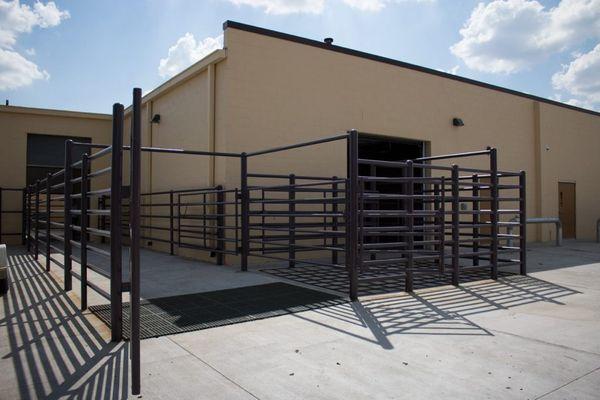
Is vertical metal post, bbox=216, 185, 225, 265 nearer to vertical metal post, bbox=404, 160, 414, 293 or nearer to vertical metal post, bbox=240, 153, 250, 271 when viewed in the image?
vertical metal post, bbox=240, 153, 250, 271

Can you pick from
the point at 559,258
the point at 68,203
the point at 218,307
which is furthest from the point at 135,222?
the point at 559,258

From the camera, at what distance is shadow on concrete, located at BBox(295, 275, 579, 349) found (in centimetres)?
430

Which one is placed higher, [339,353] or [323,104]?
[323,104]

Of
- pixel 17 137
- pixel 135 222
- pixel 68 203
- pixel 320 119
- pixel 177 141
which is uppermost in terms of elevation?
pixel 17 137

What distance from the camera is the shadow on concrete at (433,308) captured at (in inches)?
169

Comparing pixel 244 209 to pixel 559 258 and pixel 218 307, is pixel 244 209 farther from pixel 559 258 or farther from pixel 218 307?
pixel 559 258

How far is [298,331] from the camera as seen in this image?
4219 mm

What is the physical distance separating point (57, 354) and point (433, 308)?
3.70m

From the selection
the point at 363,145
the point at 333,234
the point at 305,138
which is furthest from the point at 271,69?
the point at 333,234

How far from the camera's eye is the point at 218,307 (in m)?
5.10

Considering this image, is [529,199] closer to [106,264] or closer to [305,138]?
[305,138]

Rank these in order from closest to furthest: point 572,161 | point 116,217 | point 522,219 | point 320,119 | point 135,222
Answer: point 135,222 < point 116,217 < point 522,219 < point 320,119 < point 572,161

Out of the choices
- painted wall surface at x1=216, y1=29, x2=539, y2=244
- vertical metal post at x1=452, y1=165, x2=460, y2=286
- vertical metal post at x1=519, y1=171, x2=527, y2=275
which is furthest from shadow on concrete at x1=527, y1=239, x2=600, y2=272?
painted wall surface at x1=216, y1=29, x2=539, y2=244

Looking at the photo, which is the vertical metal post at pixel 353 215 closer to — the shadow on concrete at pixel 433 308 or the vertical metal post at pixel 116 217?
the shadow on concrete at pixel 433 308
